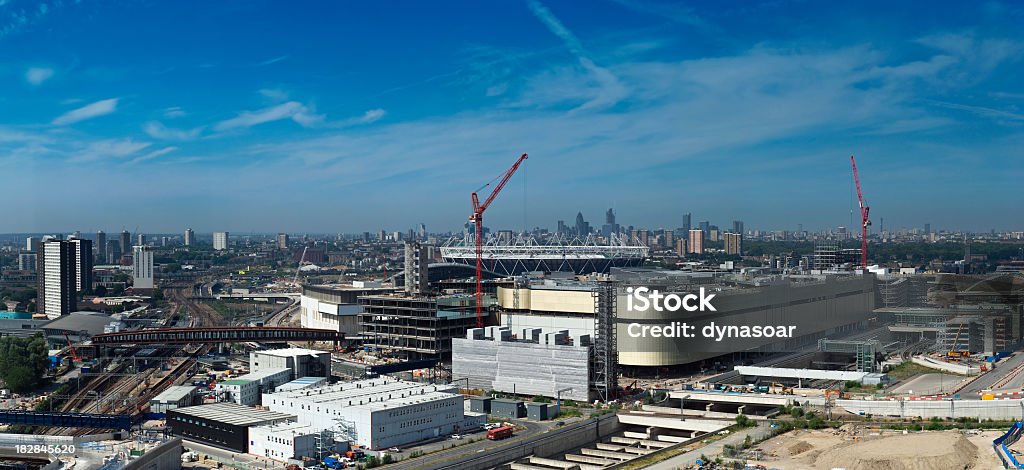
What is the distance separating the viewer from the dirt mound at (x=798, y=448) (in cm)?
2106

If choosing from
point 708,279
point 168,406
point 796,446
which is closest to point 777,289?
point 708,279

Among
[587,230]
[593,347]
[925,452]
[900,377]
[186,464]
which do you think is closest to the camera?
[925,452]

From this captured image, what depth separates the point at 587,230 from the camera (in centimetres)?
16300

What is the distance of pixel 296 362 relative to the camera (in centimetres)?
2923

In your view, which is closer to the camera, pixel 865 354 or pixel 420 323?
pixel 865 354

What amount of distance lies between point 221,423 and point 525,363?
971cm

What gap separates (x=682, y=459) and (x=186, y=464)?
1114 centimetres

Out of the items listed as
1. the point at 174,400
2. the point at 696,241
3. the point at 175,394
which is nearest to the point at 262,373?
the point at 175,394

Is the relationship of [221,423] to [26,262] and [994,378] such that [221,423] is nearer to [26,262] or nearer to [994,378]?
[994,378]

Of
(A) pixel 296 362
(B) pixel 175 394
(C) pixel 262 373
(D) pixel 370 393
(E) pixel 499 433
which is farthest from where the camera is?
(A) pixel 296 362

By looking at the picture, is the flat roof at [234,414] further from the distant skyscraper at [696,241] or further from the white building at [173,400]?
the distant skyscraper at [696,241]

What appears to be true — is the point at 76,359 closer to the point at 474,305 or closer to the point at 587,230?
the point at 474,305

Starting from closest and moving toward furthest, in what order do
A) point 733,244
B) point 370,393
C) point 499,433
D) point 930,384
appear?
point 499,433
point 370,393
point 930,384
point 733,244

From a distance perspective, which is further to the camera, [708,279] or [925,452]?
[708,279]
